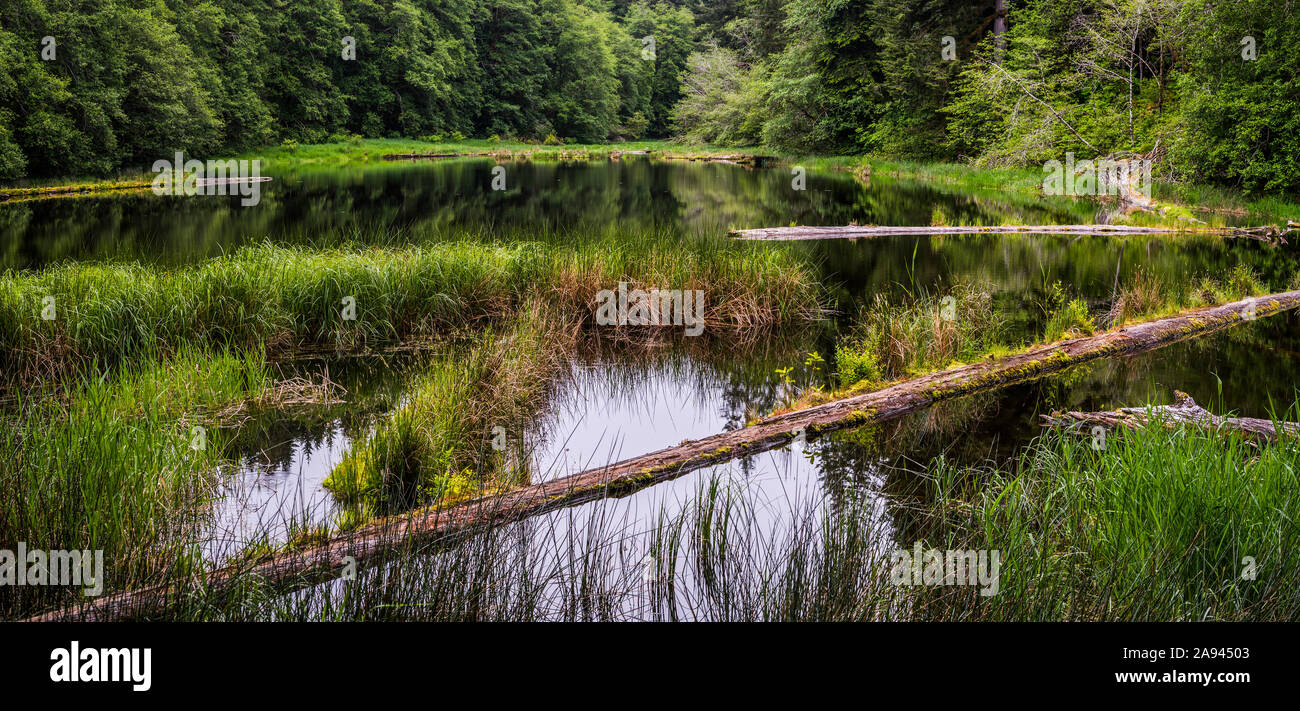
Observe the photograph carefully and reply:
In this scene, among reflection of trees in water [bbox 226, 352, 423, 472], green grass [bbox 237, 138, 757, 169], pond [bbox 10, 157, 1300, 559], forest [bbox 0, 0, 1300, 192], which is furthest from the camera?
green grass [bbox 237, 138, 757, 169]

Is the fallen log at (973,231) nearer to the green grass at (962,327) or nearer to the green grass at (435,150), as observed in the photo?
the green grass at (962,327)

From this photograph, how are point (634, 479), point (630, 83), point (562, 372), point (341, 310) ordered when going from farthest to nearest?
point (630, 83), point (341, 310), point (562, 372), point (634, 479)

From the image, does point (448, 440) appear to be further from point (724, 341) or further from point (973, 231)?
point (973, 231)

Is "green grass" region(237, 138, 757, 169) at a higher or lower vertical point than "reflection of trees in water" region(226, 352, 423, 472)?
higher

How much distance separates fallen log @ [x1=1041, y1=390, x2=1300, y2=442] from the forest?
15.2 metres

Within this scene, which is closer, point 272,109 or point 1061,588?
point 1061,588

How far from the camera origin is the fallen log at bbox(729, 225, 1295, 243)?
13953 millimetres

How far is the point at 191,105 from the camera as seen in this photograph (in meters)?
32.2

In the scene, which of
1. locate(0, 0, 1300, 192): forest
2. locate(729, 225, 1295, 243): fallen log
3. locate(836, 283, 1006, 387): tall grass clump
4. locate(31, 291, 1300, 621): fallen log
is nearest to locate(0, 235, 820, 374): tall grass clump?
locate(836, 283, 1006, 387): tall grass clump

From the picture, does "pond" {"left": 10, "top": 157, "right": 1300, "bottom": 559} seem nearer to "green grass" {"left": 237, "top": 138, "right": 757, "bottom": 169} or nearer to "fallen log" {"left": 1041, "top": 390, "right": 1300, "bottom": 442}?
"fallen log" {"left": 1041, "top": 390, "right": 1300, "bottom": 442}
